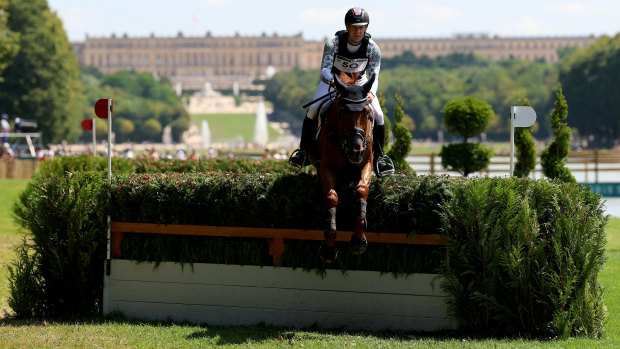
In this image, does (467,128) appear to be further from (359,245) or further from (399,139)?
(359,245)

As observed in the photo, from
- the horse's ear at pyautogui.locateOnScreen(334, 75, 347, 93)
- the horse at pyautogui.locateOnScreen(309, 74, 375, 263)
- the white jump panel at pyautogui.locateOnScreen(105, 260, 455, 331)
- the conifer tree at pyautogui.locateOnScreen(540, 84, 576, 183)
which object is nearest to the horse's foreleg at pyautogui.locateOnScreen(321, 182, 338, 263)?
the horse at pyautogui.locateOnScreen(309, 74, 375, 263)

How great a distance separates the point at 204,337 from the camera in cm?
797

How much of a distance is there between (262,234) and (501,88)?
11759 cm

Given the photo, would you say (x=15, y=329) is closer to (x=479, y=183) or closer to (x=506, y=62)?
(x=479, y=183)

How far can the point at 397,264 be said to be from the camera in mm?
8406

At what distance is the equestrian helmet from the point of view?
865 cm

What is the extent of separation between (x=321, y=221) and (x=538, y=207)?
1943mm

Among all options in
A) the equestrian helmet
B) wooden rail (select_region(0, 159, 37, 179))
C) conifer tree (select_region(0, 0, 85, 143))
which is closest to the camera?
the equestrian helmet

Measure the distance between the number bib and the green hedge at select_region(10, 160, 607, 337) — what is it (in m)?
1.12

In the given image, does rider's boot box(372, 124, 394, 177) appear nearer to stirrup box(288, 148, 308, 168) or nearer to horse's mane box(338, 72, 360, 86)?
horse's mane box(338, 72, 360, 86)

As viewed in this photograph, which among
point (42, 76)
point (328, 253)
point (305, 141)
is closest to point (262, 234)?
point (328, 253)

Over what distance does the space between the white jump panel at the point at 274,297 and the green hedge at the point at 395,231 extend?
12 cm

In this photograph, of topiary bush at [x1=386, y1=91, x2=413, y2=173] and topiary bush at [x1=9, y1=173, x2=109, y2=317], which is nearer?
topiary bush at [x1=9, y1=173, x2=109, y2=317]

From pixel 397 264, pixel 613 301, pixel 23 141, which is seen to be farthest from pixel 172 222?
pixel 23 141
